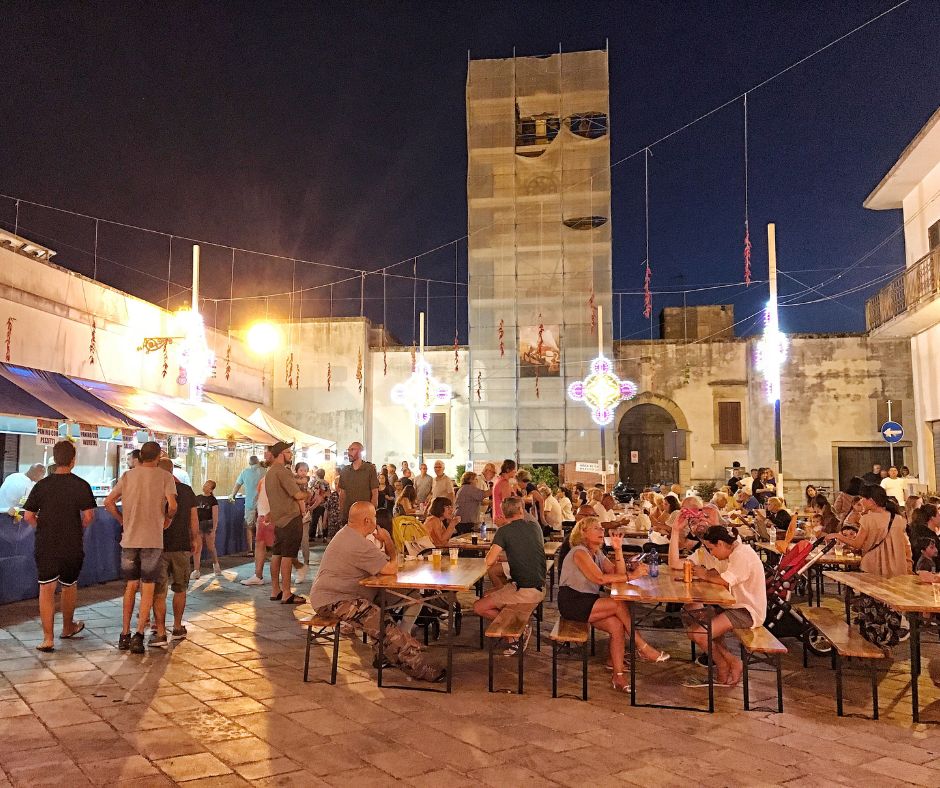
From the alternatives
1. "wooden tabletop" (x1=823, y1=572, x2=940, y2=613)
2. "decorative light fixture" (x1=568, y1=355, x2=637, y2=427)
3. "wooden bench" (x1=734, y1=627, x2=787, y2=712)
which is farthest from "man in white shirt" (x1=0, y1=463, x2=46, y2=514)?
"decorative light fixture" (x1=568, y1=355, x2=637, y2=427)

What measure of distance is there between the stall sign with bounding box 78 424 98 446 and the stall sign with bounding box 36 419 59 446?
45 centimetres

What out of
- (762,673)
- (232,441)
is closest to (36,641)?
(762,673)

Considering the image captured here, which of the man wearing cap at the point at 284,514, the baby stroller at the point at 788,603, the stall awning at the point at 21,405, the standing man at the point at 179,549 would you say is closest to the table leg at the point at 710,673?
the baby stroller at the point at 788,603

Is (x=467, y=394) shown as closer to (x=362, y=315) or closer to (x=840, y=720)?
(x=362, y=315)

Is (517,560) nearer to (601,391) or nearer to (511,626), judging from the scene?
(511,626)

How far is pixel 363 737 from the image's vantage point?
4.33 meters

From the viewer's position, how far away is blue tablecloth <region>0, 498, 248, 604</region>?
8.07 metres

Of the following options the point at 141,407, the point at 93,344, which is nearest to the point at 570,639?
the point at 141,407

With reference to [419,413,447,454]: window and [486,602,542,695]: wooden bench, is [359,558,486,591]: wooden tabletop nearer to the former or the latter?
[486,602,542,695]: wooden bench

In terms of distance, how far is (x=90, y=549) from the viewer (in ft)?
31.0

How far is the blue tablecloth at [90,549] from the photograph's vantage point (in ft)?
26.5

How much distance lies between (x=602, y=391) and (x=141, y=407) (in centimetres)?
1182

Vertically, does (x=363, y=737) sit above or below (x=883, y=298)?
below

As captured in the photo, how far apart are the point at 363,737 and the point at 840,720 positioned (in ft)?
9.89
